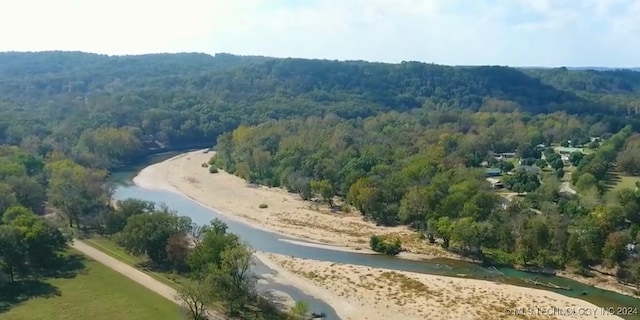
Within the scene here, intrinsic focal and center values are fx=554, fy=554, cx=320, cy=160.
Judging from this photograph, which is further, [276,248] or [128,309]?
[276,248]

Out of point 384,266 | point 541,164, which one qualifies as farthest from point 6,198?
point 541,164

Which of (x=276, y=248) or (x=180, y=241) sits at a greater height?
(x=180, y=241)

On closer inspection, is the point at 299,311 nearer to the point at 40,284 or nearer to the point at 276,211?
the point at 40,284

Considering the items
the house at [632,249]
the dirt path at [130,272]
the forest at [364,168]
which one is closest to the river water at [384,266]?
the forest at [364,168]

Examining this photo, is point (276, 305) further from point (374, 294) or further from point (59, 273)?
point (59, 273)

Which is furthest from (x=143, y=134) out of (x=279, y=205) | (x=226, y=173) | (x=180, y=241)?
(x=180, y=241)

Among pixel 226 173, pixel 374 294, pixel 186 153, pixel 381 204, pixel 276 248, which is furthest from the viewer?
pixel 186 153
